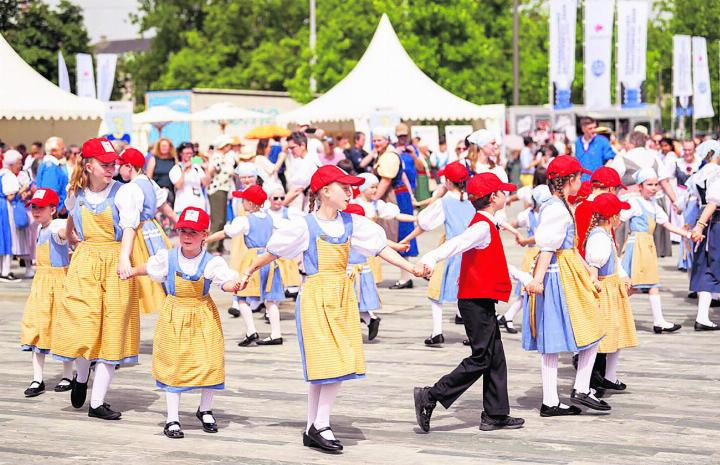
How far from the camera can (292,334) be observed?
12.6m

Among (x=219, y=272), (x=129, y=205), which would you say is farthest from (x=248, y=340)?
(x=219, y=272)

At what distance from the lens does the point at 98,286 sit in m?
8.59

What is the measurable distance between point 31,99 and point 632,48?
14.2 m

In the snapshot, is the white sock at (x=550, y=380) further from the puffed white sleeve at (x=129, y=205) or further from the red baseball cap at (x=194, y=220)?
the puffed white sleeve at (x=129, y=205)

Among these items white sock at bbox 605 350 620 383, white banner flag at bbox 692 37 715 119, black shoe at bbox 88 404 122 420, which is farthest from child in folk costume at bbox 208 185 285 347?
white banner flag at bbox 692 37 715 119

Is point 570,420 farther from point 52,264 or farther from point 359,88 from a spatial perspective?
point 359,88

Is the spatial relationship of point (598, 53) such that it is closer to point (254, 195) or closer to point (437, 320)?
point (437, 320)

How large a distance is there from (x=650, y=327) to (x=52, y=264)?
6059 mm

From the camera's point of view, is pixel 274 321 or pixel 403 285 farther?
pixel 403 285

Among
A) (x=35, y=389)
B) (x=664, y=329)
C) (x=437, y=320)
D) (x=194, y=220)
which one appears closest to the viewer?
(x=194, y=220)

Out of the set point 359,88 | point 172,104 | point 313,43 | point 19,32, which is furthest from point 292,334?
point 19,32

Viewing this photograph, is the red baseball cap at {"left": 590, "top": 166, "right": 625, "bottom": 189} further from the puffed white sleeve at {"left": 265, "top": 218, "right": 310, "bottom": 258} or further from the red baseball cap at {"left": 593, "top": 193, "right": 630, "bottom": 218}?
the puffed white sleeve at {"left": 265, "top": 218, "right": 310, "bottom": 258}

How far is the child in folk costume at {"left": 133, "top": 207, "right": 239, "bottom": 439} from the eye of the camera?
306 inches

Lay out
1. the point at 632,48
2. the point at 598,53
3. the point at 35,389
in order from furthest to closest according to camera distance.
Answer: the point at 632,48 → the point at 598,53 → the point at 35,389
